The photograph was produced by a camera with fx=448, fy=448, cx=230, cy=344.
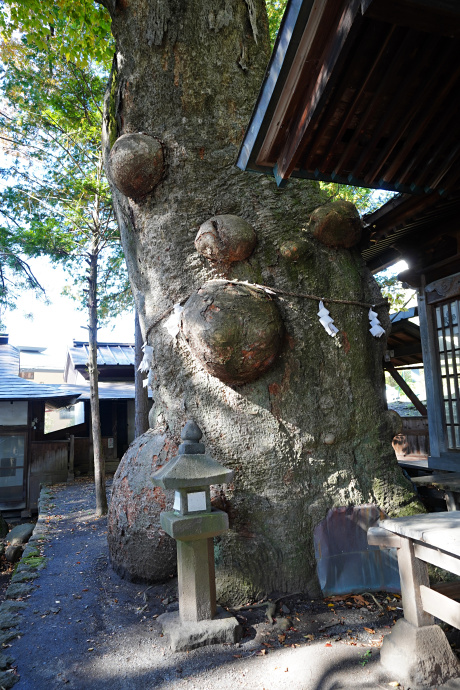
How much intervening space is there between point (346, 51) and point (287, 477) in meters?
3.27

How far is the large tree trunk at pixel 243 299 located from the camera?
160 inches

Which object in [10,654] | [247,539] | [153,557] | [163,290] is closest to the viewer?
[10,654]

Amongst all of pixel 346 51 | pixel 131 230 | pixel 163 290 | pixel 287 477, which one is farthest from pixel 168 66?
pixel 287 477

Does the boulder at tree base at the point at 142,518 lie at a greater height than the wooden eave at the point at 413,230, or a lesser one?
lesser

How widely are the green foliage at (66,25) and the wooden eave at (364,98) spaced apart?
7003mm

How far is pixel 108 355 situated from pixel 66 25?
38.4ft

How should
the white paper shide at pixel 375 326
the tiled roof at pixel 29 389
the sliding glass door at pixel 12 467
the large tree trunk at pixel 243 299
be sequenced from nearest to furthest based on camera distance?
1. the large tree trunk at pixel 243 299
2. the white paper shide at pixel 375 326
3. the sliding glass door at pixel 12 467
4. the tiled roof at pixel 29 389

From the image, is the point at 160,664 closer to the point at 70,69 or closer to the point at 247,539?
the point at 247,539

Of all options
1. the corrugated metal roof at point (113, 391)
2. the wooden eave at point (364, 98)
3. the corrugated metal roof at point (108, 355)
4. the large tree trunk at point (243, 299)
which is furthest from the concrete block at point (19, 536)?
the corrugated metal roof at point (108, 355)

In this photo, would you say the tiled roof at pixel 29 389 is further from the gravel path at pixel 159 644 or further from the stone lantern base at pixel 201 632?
the stone lantern base at pixel 201 632

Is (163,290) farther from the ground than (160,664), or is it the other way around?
(163,290)

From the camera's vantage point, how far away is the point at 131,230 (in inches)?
208

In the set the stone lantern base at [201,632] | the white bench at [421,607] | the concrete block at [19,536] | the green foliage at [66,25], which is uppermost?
the green foliage at [66,25]

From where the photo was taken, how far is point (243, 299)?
4070mm
